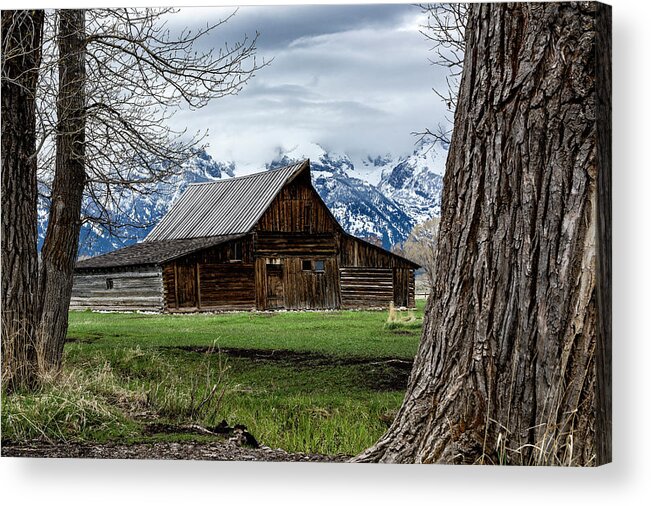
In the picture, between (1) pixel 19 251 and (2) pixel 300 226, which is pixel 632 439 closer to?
(2) pixel 300 226

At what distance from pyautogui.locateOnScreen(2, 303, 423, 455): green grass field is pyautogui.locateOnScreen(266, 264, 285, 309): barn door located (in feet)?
0.27

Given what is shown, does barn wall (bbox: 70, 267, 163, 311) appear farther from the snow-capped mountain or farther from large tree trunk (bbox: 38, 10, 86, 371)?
the snow-capped mountain

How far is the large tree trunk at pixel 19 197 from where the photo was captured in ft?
21.0

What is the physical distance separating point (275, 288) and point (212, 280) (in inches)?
16.4

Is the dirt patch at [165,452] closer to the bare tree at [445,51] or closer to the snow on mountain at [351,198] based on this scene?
the snow on mountain at [351,198]

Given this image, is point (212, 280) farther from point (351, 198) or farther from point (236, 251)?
point (351, 198)

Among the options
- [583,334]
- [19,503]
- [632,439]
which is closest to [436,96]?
[583,334]

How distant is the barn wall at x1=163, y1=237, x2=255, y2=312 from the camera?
20.8 ft

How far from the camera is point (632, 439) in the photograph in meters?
5.49

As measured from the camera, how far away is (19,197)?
21.5 feet

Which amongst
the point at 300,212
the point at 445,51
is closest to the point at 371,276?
the point at 300,212

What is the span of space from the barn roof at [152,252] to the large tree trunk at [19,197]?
1.55ft

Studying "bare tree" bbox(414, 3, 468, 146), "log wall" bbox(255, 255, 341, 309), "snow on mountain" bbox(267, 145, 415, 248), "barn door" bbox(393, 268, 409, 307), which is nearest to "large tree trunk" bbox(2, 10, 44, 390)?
"log wall" bbox(255, 255, 341, 309)

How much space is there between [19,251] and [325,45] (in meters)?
2.50
